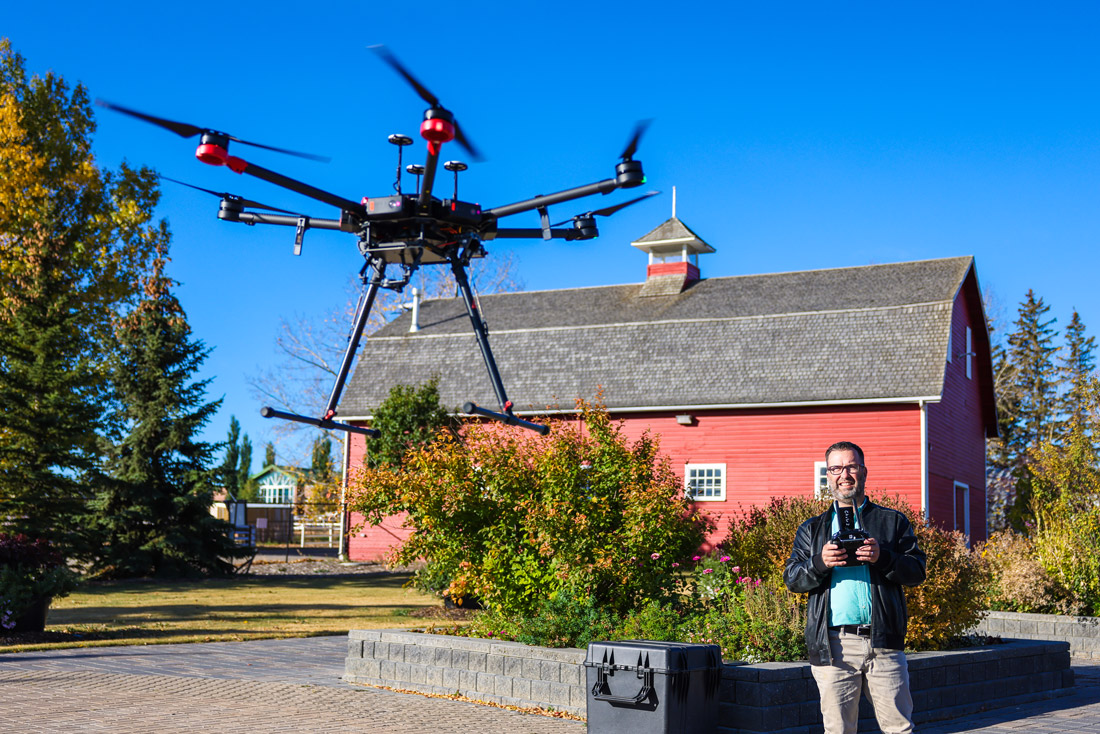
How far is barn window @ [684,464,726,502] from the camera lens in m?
25.9

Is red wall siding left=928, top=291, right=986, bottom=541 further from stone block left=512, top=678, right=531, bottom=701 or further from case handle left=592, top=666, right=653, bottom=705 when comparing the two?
case handle left=592, top=666, right=653, bottom=705

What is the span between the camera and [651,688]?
262 inches

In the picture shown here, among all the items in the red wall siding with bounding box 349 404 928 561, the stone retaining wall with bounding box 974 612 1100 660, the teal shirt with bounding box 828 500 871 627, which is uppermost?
the red wall siding with bounding box 349 404 928 561

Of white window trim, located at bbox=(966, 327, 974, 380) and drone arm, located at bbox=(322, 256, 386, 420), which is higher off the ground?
white window trim, located at bbox=(966, 327, 974, 380)

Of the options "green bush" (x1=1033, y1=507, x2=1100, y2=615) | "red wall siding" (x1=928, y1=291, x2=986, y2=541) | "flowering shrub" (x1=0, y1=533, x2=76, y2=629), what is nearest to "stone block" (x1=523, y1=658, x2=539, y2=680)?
"flowering shrub" (x1=0, y1=533, x2=76, y2=629)

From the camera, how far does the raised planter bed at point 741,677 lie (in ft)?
23.6

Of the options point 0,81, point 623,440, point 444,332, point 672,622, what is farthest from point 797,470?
point 0,81

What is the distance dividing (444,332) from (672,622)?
23.3 m

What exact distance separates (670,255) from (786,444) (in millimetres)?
8729

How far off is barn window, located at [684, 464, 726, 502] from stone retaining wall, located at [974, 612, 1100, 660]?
13544 millimetres

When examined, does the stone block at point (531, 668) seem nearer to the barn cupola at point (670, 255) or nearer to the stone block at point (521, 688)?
the stone block at point (521, 688)

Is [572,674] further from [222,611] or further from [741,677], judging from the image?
[222,611]

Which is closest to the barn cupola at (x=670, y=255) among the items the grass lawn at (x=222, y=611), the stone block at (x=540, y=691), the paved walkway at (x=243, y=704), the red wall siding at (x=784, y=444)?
the red wall siding at (x=784, y=444)

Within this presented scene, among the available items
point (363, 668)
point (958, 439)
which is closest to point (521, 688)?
point (363, 668)
